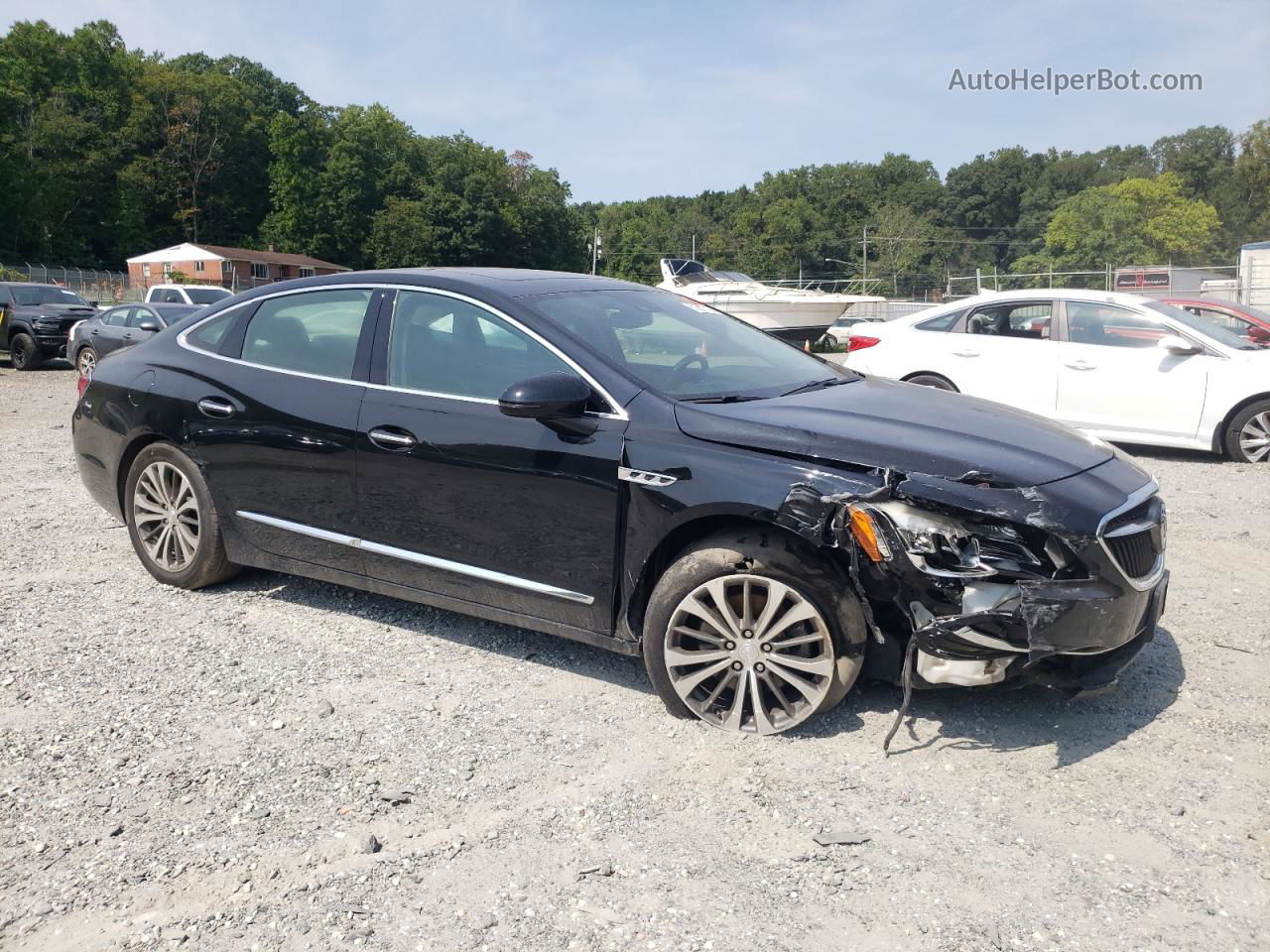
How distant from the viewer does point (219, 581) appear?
5.38m

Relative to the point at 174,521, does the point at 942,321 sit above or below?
above

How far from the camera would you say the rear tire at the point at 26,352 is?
2006 cm

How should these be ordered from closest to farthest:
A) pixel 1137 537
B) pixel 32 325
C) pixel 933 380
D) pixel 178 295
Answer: pixel 1137 537
pixel 933 380
pixel 32 325
pixel 178 295

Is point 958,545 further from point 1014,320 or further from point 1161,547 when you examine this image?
point 1014,320

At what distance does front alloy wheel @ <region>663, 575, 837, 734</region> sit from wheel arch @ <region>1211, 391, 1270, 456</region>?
7.37 meters

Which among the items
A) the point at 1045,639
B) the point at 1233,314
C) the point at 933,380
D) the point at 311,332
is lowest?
the point at 1045,639

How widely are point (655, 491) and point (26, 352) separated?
20.4m

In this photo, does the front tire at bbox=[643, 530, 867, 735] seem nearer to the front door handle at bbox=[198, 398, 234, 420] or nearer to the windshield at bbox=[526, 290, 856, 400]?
the windshield at bbox=[526, 290, 856, 400]

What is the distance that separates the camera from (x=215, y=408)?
16.4 feet

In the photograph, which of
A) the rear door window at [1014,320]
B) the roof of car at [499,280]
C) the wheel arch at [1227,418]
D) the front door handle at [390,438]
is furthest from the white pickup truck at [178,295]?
the front door handle at [390,438]

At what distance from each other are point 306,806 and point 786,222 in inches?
4379

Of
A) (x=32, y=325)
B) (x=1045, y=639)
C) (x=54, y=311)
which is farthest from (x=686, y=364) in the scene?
(x=54, y=311)

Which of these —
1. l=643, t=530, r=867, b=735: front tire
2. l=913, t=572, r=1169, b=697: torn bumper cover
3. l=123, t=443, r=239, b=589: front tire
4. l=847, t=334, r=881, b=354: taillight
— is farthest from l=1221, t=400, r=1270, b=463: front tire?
l=123, t=443, r=239, b=589: front tire

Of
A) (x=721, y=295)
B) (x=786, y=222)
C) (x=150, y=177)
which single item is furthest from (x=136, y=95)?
(x=721, y=295)
